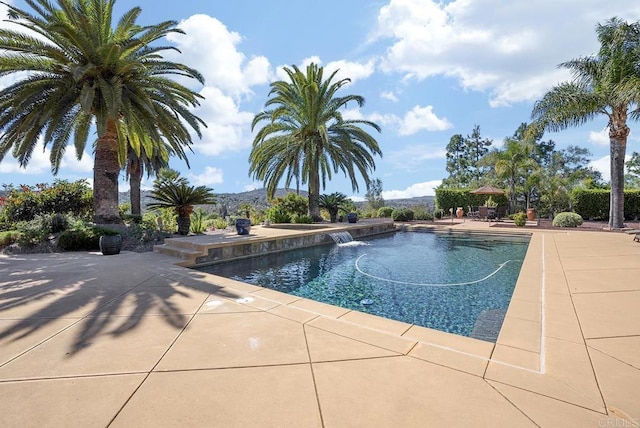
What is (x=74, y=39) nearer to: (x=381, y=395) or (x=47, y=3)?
(x=47, y=3)

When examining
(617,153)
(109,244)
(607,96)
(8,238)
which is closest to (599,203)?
(617,153)

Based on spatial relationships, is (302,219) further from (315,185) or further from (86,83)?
(86,83)

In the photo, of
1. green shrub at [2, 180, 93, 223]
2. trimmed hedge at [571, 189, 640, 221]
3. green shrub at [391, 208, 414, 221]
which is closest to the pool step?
green shrub at [2, 180, 93, 223]

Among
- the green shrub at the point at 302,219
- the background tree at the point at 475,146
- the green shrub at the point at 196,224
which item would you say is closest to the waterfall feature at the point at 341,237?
the green shrub at the point at 302,219

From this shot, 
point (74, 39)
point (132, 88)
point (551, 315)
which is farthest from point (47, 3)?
point (551, 315)

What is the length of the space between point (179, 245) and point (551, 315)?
7.85 m

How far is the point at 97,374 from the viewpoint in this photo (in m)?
2.35

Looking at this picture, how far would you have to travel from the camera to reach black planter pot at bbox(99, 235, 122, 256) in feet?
25.5

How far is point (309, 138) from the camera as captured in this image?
48.5 ft

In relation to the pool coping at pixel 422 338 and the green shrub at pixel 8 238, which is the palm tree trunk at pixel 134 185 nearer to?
the green shrub at pixel 8 238

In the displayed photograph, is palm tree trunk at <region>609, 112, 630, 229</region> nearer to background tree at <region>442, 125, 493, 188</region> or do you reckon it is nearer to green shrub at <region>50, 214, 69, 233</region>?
green shrub at <region>50, 214, 69, 233</region>

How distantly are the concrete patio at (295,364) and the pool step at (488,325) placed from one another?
325 mm

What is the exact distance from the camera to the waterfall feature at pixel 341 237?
11.8m

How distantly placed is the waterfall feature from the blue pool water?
3.20ft
